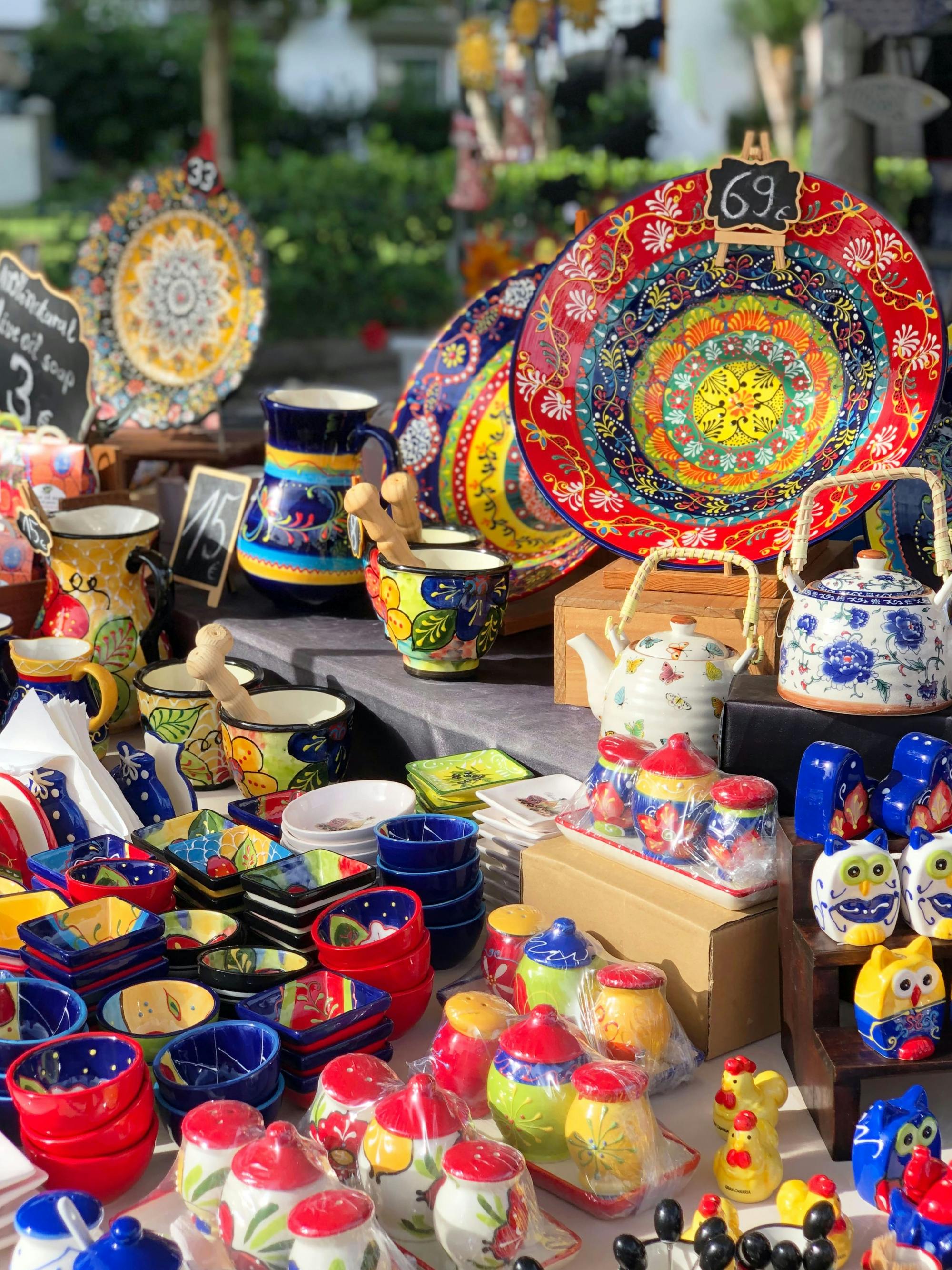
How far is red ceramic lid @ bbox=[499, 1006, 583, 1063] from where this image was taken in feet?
3.67

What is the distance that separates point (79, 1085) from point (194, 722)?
75 cm

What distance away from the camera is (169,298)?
2.82 metres

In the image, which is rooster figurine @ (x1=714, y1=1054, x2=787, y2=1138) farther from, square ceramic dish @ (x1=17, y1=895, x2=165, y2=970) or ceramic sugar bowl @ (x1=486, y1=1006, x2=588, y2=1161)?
square ceramic dish @ (x1=17, y1=895, x2=165, y2=970)

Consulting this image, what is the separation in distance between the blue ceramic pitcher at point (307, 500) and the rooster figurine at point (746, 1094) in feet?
3.73

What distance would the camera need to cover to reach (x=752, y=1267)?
0.94m

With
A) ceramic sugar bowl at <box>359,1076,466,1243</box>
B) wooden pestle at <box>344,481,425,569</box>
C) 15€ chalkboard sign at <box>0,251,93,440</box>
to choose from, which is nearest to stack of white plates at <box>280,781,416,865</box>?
wooden pestle at <box>344,481,425,569</box>

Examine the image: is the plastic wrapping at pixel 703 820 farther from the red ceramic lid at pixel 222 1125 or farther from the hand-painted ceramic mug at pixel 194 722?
the hand-painted ceramic mug at pixel 194 722

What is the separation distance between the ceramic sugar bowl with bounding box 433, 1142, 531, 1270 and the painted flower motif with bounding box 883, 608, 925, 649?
0.63 m

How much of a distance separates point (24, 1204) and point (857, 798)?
769 mm

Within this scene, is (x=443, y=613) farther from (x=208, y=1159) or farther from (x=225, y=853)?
(x=208, y=1159)

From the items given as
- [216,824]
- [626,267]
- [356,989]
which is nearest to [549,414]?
[626,267]

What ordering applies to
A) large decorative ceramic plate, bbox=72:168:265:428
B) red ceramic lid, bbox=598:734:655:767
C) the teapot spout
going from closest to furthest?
red ceramic lid, bbox=598:734:655:767
the teapot spout
large decorative ceramic plate, bbox=72:168:265:428

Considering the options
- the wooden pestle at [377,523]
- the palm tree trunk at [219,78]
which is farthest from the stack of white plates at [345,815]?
the palm tree trunk at [219,78]

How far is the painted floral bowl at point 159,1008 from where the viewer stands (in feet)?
4.01
